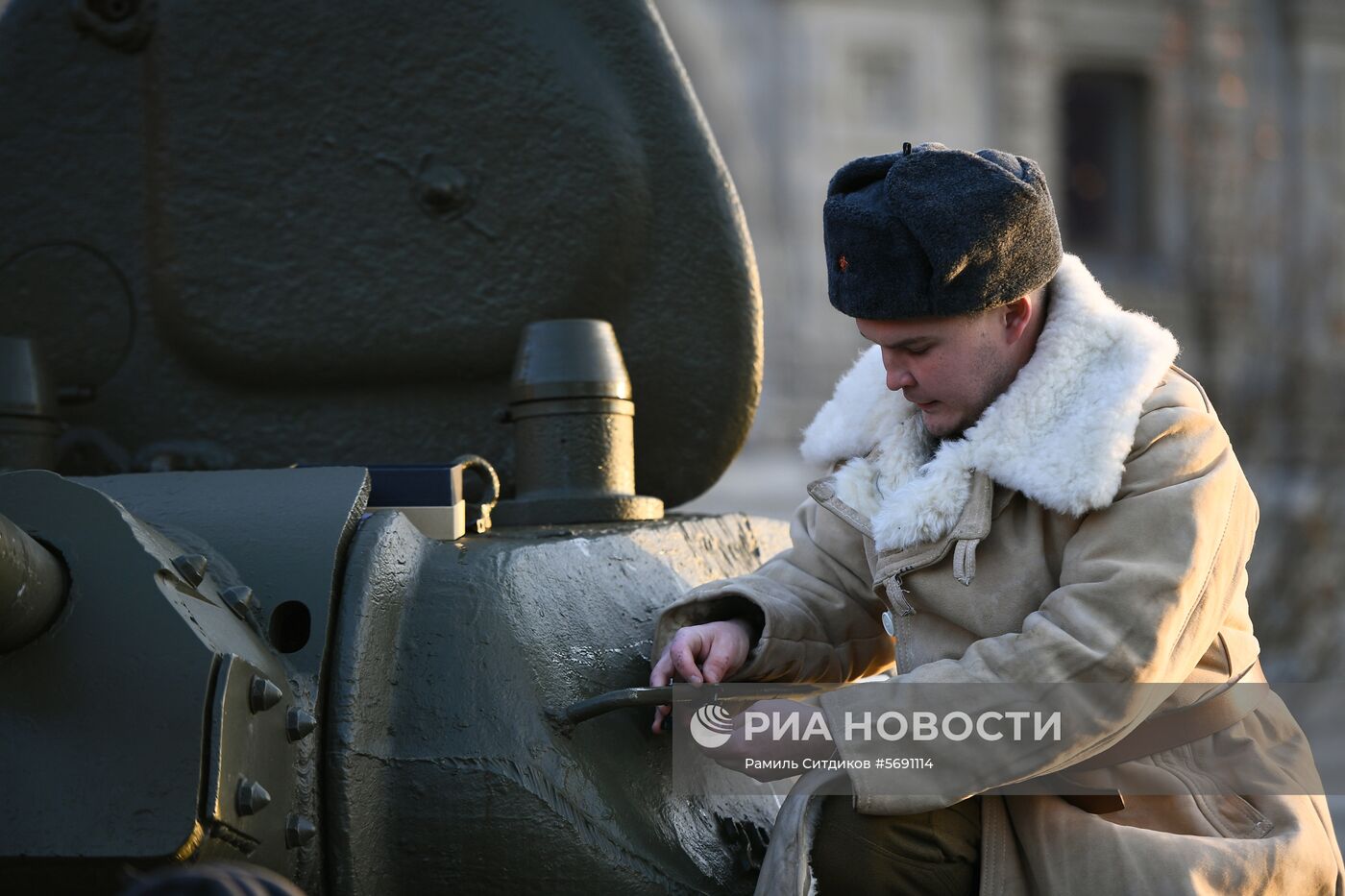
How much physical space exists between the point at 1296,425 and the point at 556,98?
6998mm

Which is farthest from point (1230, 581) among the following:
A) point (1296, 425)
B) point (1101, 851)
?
point (1296, 425)

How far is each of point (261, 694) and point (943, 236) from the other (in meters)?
0.92

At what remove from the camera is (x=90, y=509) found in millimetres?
2016

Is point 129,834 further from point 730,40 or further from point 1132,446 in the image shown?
point 730,40

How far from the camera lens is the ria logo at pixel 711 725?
2.22 meters

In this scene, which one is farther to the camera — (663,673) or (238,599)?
(663,673)

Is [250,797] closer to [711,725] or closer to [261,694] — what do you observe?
[261,694]

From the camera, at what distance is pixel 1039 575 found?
83.1 inches

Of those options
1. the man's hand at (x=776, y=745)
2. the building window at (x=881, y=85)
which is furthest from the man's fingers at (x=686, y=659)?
the building window at (x=881, y=85)

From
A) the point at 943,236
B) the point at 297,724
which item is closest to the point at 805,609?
the point at 943,236

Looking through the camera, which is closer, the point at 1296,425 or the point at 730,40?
the point at 1296,425

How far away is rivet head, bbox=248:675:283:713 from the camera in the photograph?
1965 mm

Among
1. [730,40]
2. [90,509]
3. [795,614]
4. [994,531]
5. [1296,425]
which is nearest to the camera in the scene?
[90,509]

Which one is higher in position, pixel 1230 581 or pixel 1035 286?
pixel 1035 286
